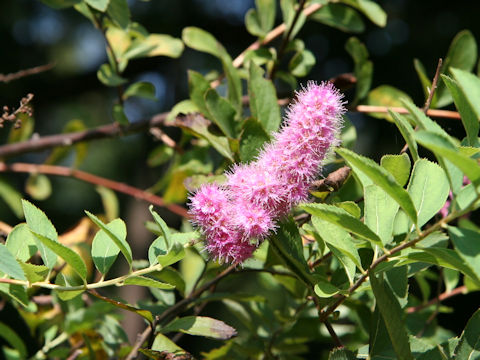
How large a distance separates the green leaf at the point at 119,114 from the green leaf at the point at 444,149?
2.30ft

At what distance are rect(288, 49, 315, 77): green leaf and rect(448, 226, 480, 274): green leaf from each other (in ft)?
1.92

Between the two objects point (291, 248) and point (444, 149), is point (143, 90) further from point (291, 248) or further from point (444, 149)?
point (444, 149)

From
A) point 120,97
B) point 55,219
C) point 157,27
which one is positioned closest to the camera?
point 120,97

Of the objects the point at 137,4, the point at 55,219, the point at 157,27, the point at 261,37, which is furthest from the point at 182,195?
the point at 55,219

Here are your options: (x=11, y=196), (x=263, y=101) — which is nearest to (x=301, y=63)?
(x=263, y=101)

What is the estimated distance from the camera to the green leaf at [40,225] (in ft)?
1.74

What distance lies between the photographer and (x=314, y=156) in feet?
1.84

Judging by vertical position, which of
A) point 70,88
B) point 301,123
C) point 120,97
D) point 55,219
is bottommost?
point 55,219

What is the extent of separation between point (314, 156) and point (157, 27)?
3.39 m

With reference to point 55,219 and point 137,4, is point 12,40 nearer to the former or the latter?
point 137,4

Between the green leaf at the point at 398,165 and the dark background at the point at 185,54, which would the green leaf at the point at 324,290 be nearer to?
the green leaf at the point at 398,165

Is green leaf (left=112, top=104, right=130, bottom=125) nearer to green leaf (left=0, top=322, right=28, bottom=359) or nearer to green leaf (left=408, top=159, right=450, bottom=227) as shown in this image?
green leaf (left=0, top=322, right=28, bottom=359)

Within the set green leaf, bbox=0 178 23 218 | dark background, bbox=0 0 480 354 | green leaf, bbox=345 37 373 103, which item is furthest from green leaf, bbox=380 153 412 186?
dark background, bbox=0 0 480 354

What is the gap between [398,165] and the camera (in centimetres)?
57
